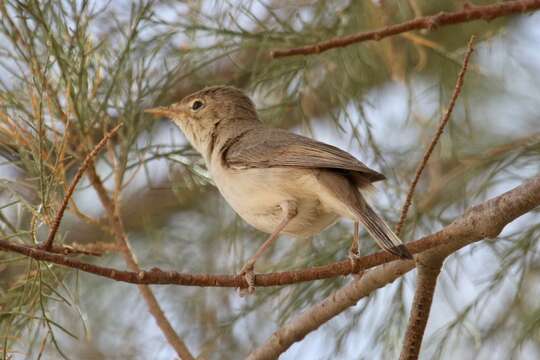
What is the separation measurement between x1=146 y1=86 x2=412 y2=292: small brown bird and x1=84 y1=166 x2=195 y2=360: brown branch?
40cm

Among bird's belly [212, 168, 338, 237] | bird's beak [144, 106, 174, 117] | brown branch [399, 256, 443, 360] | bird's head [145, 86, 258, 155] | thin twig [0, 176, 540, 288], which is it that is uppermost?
bird's head [145, 86, 258, 155]

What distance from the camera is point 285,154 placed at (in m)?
3.43

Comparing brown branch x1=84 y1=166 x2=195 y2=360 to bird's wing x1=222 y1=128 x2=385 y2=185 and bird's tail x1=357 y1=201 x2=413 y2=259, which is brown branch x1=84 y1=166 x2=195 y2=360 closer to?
bird's wing x1=222 y1=128 x2=385 y2=185

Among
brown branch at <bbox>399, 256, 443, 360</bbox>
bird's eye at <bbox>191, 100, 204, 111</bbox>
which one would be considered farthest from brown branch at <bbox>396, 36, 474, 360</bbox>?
bird's eye at <bbox>191, 100, 204, 111</bbox>

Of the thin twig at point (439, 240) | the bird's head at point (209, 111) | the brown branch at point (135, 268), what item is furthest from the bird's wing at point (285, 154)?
the brown branch at point (135, 268)

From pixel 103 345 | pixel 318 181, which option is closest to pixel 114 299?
pixel 103 345

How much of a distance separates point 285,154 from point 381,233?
2.73 ft

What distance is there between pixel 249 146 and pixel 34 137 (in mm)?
1137

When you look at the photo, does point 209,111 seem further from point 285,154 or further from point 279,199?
point 279,199

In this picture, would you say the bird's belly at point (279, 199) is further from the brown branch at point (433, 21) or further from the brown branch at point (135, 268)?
the brown branch at point (433, 21)

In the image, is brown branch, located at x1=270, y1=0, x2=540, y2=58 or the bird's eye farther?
the bird's eye

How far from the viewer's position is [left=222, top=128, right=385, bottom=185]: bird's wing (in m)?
3.12

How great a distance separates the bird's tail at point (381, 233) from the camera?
2500mm

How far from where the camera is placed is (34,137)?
9.11ft
